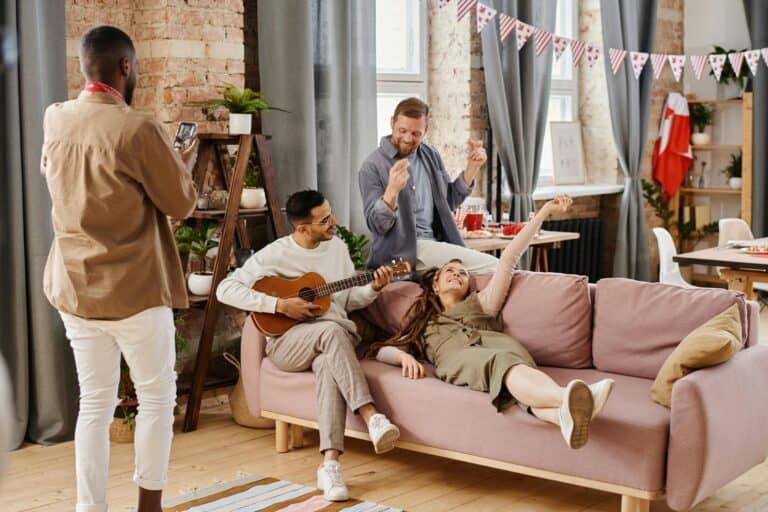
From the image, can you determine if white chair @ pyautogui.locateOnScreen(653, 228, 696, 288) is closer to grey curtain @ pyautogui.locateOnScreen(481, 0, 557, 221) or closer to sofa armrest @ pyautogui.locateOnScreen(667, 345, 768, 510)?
grey curtain @ pyautogui.locateOnScreen(481, 0, 557, 221)

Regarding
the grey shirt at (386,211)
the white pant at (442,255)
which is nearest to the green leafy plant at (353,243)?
the grey shirt at (386,211)

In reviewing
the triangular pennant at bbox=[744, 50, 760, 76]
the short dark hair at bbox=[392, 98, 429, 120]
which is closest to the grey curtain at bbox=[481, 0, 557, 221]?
the triangular pennant at bbox=[744, 50, 760, 76]

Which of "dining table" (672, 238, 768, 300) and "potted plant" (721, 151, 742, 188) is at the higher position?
"potted plant" (721, 151, 742, 188)

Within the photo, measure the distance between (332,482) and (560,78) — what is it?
4430mm

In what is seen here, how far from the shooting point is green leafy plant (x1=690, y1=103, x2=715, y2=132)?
7.81m

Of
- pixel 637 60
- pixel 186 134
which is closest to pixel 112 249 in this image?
pixel 186 134

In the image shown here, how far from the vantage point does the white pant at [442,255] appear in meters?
4.35

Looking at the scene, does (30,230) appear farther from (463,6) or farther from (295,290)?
(463,6)

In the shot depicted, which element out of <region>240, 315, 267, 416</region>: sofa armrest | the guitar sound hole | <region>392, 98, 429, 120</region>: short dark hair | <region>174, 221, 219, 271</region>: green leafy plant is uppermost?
<region>392, 98, 429, 120</region>: short dark hair

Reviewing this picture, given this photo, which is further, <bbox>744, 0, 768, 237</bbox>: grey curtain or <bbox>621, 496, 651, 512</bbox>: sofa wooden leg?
<bbox>744, 0, 768, 237</bbox>: grey curtain

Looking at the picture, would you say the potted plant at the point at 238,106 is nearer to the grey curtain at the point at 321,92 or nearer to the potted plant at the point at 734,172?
the grey curtain at the point at 321,92

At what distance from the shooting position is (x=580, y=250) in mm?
7074

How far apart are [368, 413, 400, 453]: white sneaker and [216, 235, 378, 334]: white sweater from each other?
1.60 ft

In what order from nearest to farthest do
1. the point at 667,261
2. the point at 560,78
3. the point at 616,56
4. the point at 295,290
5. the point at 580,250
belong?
the point at 295,290 → the point at 667,261 → the point at 616,56 → the point at 580,250 → the point at 560,78
